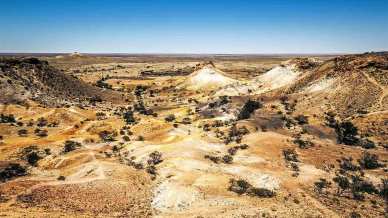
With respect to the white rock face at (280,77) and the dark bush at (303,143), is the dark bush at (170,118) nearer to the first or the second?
the dark bush at (303,143)

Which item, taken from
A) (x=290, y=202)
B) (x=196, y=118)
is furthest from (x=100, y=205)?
(x=196, y=118)

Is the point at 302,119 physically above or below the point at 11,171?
above

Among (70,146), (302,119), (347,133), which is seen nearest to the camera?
(70,146)

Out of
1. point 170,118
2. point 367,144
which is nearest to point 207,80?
point 170,118

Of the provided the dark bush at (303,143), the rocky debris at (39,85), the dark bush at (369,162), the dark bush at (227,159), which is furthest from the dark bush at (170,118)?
the dark bush at (369,162)

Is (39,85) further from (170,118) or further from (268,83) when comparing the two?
(268,83)

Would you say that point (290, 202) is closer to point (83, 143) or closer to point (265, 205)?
point (265, 205)

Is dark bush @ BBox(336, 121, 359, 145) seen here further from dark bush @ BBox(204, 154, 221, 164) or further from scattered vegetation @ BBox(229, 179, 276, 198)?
scattered vegetation @ BBox(229, 179, 276, 198)

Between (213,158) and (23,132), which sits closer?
(213,158)
